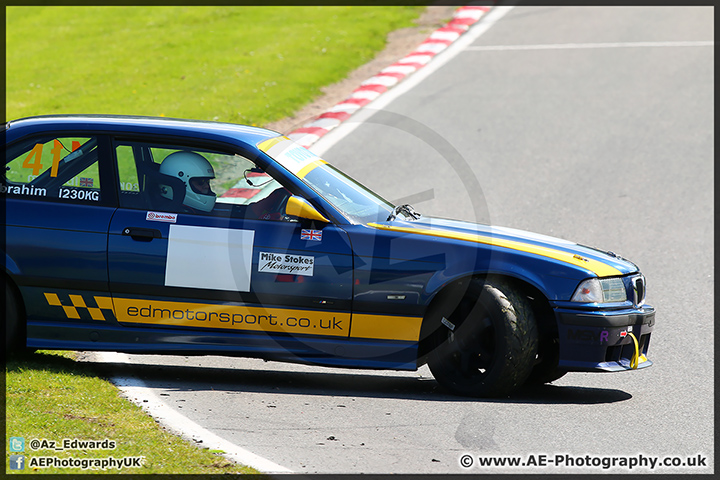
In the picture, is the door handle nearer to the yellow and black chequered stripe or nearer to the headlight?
the yellow and black chequered stripe

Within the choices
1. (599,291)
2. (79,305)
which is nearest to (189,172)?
(79,305)

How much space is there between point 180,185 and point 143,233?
1.37 ft

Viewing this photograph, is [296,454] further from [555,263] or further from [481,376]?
[555,263]

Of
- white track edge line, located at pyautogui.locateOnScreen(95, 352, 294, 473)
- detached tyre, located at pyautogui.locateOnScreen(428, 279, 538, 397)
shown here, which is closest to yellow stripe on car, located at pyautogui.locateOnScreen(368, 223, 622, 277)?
detached tyre, located at pyautogui.locateOnScreen(428, 279, 538, 397)

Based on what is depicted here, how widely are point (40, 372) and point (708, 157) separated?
9.80 m

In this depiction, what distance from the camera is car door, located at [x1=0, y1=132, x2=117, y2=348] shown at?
19.0 ft

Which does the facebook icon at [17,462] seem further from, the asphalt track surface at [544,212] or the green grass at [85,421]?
the asphalt track surface at [544,212]

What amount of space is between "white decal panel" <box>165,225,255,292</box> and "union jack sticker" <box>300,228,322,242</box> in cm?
33

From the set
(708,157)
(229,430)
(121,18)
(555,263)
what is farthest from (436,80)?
(229,430)

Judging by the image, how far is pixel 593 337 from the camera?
18.7 feet

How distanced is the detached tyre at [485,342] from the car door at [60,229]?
2.27 m

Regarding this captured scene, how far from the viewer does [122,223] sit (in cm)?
578

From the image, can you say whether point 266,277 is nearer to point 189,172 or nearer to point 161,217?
point 161,217

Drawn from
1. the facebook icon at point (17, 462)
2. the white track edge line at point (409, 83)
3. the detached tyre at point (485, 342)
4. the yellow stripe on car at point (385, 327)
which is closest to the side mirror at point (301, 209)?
the yellow stripe on car at point (385, 327)
